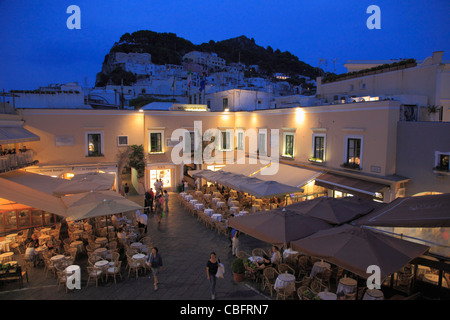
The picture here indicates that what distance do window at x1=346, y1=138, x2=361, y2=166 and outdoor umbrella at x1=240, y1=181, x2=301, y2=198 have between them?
3906mm

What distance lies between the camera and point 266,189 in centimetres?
1532

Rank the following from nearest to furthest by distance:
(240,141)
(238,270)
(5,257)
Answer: (238,270), (5,257), (240,141)

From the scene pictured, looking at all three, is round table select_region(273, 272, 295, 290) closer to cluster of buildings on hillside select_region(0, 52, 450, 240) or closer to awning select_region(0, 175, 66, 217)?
cluster of buildings on hillside select_region(0, 52, 450, 240)

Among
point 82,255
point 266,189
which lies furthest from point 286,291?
point 82,255

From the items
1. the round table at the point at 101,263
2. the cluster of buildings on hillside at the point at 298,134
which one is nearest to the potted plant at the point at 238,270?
the round table at the point at 101,263

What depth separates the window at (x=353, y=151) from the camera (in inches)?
665

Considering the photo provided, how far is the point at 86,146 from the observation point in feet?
73.2

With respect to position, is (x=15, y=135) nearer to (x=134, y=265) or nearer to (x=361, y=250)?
(x=134, y=265)

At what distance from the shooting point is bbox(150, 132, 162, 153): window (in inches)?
964

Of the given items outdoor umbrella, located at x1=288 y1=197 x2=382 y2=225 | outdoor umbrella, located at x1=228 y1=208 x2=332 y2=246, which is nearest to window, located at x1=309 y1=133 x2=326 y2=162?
outdoor umbrella, located at x1=288 y1=197 x2=382 y2=225

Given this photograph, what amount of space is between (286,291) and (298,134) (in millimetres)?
13571
